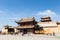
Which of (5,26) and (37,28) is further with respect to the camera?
(5,26)

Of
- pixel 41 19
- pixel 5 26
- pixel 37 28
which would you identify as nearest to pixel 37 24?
pixel 37 28

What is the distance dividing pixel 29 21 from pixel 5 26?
13485 millimetres

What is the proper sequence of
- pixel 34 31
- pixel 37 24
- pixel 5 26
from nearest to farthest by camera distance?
pixel 34 31 → pixel 37 24 → pixel 5 26

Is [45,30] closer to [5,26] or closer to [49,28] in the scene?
[49,28]

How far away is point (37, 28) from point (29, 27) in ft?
8.79

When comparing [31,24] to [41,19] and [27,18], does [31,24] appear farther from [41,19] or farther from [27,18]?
[41,19]

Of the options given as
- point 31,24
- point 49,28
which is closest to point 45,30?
point 49,28

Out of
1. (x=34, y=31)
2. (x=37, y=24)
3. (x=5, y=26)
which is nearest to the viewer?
(x=34, y=31)

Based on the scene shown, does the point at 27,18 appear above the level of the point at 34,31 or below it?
above

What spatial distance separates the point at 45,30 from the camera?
42906 millimetres

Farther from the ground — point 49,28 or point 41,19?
point 41,19

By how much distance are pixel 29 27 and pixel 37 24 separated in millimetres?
4339

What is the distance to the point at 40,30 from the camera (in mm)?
42781

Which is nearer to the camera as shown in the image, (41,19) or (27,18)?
(27,18)
